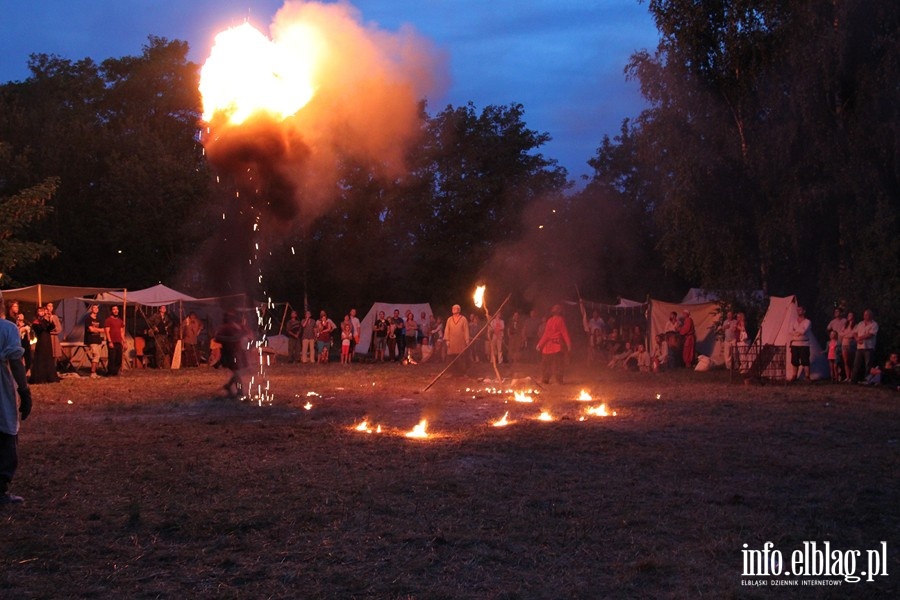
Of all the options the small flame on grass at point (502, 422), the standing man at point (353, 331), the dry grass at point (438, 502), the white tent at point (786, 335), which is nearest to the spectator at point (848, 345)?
the white tent at point (786, 335)

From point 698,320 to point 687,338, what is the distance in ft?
6.44

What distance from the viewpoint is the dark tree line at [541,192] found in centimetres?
2128

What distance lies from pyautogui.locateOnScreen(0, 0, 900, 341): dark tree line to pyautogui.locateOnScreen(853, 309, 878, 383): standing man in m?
1.02

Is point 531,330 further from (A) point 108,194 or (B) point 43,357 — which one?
(A) point 108,194

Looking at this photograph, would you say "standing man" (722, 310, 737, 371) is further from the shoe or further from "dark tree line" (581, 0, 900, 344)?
the shoe

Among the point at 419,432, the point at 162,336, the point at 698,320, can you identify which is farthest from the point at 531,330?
the point at 419,432

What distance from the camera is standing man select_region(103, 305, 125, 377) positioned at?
2150 centimetres

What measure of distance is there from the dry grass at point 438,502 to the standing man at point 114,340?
8068 millimetres

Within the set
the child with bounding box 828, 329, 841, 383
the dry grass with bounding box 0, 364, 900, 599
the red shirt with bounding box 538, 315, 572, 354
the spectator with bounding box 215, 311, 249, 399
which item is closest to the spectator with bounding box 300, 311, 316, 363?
the red shirt with bounding box 538, 315, 572, 354

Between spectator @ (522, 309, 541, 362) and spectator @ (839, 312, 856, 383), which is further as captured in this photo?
spectator @ (522, 309, 541, 362)

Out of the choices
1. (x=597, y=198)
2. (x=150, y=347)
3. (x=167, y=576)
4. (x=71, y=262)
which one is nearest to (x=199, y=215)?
(x=71, y=262)

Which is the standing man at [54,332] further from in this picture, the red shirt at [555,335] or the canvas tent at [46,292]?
the red shirt at [555,335]

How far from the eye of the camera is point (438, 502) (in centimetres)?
725

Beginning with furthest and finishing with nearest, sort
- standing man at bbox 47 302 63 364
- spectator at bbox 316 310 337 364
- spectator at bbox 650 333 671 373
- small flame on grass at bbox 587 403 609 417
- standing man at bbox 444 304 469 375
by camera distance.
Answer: spectator at bbox 316 310 337 364 < spectator at bbox 650 333 671 373 < standing man at bbox 444 304 469 375 < standing man at bbox 47 302 63 364 < small flame on grass at bbox 587 403 609 417
